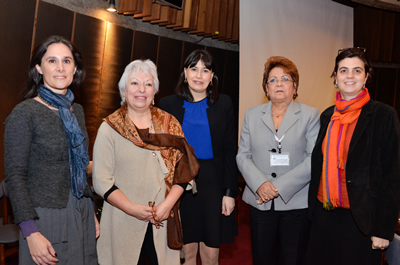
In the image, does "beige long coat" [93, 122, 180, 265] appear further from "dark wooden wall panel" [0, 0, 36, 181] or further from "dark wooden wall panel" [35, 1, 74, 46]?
"dark wooden wall panel" [35, 1, 74, 46]

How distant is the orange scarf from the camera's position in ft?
6.73

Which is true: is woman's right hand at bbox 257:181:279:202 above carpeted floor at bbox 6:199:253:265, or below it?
above

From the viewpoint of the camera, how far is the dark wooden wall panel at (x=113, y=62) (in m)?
4.81

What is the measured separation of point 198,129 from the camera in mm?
2354

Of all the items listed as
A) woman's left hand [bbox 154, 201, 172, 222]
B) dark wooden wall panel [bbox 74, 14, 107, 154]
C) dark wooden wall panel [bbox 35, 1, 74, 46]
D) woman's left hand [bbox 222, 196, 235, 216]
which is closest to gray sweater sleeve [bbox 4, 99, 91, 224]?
woman's left hand [bbox 154, 201, 172, 222]

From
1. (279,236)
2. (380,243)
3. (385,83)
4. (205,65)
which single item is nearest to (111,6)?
(205,65)

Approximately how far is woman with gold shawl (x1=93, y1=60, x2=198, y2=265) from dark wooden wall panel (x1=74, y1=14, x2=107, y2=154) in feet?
8.93

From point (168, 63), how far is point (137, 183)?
4.14 m

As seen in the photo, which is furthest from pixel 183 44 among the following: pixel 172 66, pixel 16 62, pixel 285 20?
pixel 16 62

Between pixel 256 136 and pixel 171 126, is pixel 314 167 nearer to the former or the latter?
pixel 256 136

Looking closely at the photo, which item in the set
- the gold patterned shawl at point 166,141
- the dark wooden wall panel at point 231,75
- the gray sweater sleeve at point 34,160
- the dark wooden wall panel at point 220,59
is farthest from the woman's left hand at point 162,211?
the dark wooden wall panel at point 231,75

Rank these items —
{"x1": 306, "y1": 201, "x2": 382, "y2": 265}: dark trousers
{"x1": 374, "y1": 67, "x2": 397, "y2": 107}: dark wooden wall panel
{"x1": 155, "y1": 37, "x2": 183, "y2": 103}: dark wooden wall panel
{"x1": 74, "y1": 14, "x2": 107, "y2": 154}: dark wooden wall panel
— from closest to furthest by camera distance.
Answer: {"x1": 306, "y1": 201, "x2": 382, "y2": 265}: dark trousers → {"x1": 74, "y1": 14, "x2": 107, "y2": 154}: dark wooden wall panel → {"x1": 155, "y1": 37, "x2": 183, "y2": 103}: dark wooden wall panel → {"x1": 374, "y1": 67, "x2": 397, "y2": 107}: dark wooden wall panel

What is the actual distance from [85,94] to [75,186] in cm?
312

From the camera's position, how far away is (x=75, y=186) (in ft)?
5.70
